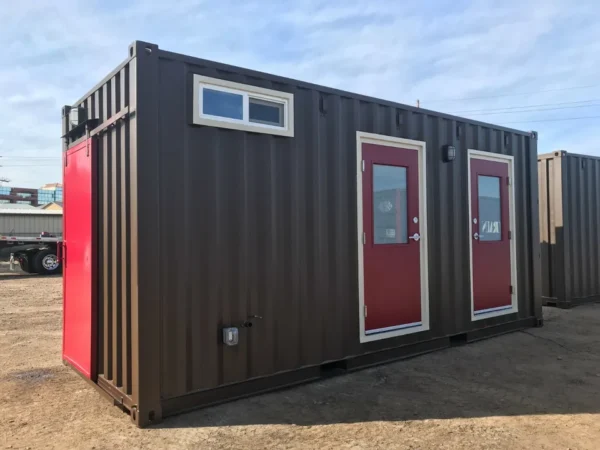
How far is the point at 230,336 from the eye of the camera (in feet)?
12.4

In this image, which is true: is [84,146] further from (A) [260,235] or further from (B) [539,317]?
(B) [539,317]

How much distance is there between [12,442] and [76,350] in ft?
4.79

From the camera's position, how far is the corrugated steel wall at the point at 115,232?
3553 millimetres

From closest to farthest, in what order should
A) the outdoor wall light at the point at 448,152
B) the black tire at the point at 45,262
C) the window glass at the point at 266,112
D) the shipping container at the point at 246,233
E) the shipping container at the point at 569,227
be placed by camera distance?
the shipping container at the point at 246,233 < the window glass at the point at 266,112 < the outdoor wall light at the point at 448,152 < the shipping container at the point at 569,227 < the black tire at the point at 45,262

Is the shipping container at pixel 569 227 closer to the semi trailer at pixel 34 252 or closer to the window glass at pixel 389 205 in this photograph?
the window glass at pixel 389 205

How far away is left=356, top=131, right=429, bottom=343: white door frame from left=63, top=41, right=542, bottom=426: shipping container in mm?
16

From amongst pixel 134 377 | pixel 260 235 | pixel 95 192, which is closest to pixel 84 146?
pixel 95 192

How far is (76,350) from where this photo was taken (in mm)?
4547

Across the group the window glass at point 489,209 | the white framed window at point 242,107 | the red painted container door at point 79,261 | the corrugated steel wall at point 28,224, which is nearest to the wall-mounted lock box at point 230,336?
the red painted container door at point 79,261

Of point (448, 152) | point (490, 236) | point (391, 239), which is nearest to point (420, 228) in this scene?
point (391, 239)

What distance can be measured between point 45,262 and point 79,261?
1288cm

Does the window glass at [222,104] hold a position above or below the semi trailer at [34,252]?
above

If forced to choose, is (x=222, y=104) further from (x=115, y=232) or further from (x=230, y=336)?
(x=230, y=336)

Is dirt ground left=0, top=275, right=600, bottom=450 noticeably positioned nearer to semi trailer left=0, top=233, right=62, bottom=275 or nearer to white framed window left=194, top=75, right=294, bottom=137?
white framed window left=194, top=75, right=294, bottom=137
